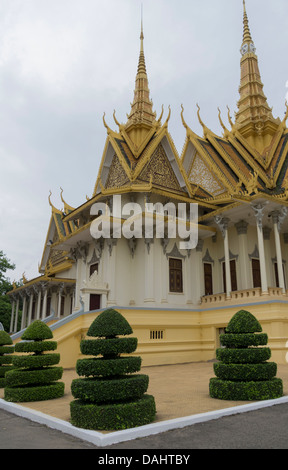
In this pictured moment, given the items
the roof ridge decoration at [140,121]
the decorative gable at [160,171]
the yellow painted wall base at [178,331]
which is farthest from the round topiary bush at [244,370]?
the roof ridge decoration at [140,121]

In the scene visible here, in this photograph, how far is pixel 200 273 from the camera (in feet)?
59.5

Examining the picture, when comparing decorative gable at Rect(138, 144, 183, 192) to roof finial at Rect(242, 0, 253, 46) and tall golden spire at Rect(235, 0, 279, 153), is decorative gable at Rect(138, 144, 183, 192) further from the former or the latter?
roof finial at Rect(242, 0, 253, 46)

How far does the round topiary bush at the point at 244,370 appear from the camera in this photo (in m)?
6.63

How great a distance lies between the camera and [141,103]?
907 inches

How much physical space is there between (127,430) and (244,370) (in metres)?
2.90

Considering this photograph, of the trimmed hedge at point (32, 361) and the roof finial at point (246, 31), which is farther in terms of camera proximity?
the roof finial at point (246, 31)

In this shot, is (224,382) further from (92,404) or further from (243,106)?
(243,106)

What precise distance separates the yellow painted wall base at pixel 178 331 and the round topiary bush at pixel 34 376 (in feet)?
19.2

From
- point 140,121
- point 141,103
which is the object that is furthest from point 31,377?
point 141,103

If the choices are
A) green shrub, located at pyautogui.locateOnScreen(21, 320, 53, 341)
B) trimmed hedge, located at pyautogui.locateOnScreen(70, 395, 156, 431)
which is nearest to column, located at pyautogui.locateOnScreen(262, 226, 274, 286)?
green shrub, located at pyautogui.locateOnScreen(21, 320, 53, 341)

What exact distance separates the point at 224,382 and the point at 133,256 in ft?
35.0

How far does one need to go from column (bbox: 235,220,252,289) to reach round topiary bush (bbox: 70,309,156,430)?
1277 cm

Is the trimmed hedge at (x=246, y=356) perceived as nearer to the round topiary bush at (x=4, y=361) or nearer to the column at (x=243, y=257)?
the round topiary bush at (x=4, y=361)

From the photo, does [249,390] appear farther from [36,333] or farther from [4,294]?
[4,294]
